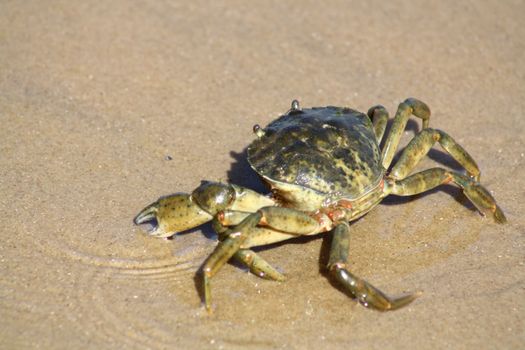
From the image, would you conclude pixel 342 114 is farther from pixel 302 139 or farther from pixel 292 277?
pixel 292 277

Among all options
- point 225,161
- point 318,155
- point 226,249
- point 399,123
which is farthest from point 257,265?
point 399,123

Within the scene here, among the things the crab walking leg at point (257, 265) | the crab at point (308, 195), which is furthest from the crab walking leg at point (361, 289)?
the crab walking leg at point (257, 265)

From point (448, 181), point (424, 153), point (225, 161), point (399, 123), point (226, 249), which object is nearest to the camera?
point (226, 249)

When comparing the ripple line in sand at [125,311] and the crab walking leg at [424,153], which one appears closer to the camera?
the ripple line in sand at [125,311]

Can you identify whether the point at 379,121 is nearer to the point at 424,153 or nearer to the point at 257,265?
the point at 424,153

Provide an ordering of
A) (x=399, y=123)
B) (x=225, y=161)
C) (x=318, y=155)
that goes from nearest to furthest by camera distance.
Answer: (x=318, y=155), (x=399, y=123), (x=225, y=161)

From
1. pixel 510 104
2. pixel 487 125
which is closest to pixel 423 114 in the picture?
pixel 487 125

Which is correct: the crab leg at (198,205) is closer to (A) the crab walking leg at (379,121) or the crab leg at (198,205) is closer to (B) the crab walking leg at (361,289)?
(B) the crab walking leg at (361,289)

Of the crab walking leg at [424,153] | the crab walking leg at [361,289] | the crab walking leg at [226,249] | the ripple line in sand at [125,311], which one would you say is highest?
the crab walking leg at [424,153]
